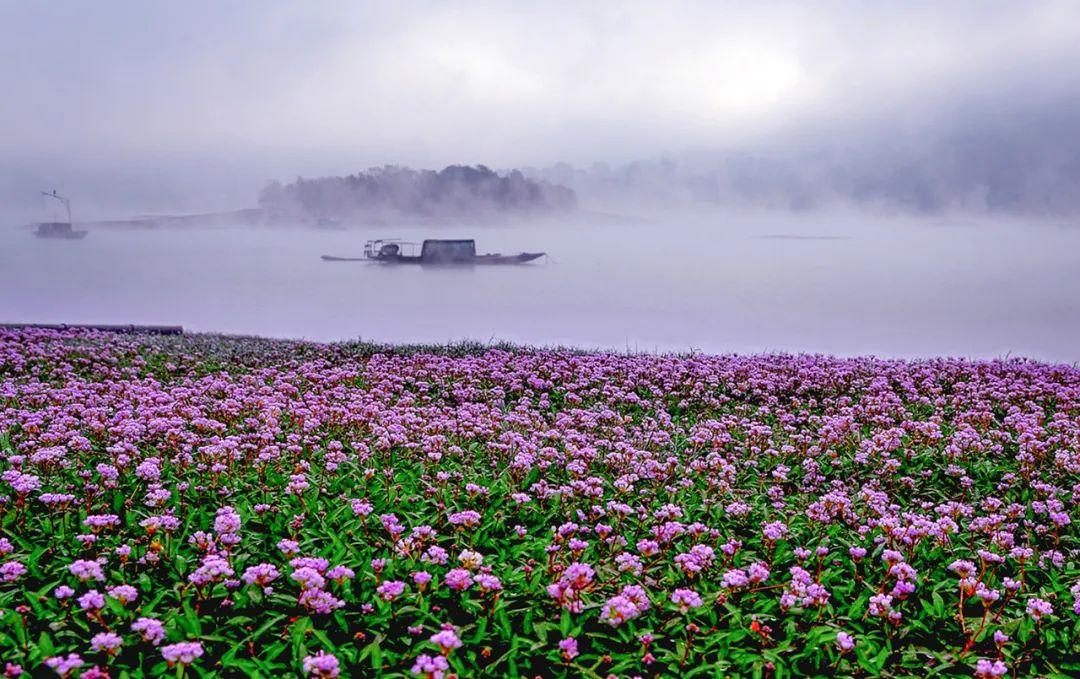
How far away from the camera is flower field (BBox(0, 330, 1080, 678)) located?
3.73 m

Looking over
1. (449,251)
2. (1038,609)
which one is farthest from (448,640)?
(449,251)

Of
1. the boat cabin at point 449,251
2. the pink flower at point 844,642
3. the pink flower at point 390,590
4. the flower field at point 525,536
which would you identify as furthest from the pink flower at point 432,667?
the boat cabin at point 449,251

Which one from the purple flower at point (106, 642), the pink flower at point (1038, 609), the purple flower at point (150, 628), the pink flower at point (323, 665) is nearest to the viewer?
the pink flower at point (323, 665)

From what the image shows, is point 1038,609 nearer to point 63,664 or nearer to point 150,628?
point 150,628

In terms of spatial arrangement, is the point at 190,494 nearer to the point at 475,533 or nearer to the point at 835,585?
the point at 475,533

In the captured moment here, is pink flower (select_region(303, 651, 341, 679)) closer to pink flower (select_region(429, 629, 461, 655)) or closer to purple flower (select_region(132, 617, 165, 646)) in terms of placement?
pink flower (select_region(429, 629, 461, 655))

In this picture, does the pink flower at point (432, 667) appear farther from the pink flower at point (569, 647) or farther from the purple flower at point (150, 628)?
the purple flower at point (150, 628)

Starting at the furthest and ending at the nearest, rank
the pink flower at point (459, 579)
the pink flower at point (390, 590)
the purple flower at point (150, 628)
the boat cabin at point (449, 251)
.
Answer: the boat cabin at point (449, 251) → the pink flower at point (459, 579) → the pink flower at point (390, 590) → the purple flower at point (150, 628)

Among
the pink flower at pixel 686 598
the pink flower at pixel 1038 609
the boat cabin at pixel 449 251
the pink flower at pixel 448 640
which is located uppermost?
the boat cabin at pixel 449 251

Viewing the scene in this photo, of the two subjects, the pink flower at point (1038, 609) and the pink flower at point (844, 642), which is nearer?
the pink flower at point (844, 642)

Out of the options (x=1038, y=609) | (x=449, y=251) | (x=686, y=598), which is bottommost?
(x=1038, y=609)

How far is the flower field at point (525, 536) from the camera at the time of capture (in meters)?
3.73

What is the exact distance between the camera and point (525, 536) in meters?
5.05

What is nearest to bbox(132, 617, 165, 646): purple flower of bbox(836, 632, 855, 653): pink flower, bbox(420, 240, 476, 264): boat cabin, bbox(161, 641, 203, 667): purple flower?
bbox(161, 641, 203, 667): purple flower
